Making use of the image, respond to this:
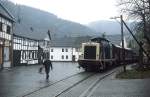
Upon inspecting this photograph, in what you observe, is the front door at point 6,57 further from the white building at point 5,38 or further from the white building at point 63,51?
the white building at point 63,51

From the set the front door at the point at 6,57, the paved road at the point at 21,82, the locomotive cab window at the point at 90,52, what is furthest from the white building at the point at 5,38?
the paved road at the point at 21,82

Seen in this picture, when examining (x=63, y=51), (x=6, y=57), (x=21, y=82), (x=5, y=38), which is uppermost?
(x=63, y=51)

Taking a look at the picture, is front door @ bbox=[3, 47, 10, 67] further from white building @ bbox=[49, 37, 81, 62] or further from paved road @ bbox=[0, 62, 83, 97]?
white building @ bbox=[49, 37, 81, 62]

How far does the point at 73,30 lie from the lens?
181m

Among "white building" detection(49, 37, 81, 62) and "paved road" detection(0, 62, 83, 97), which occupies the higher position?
"white building" detection(49, 37, 81, 62)

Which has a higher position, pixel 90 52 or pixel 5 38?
pixel 5 38

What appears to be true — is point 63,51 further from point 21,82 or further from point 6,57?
point 21,82

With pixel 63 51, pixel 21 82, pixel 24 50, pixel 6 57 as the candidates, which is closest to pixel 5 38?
pixel 6 57

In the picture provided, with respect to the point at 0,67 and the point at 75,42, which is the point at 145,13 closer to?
the point at 0,67

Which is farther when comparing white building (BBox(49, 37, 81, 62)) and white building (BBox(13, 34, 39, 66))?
white building (BBox(49, 37, 81, 62))

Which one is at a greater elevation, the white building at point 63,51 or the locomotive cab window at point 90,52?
the white building at point 63,51

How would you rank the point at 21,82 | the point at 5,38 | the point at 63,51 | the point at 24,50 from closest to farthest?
the point at 21,82 → the point at 5,38 → the point at 24,50 → the point at 63,51

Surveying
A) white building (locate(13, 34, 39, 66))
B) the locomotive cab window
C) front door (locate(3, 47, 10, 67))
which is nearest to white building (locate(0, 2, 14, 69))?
front door (locate(3, 47, 10, 67))

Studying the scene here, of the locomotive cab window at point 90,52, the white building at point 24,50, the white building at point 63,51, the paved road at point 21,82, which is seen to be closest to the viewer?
the paved road at point 21,82
